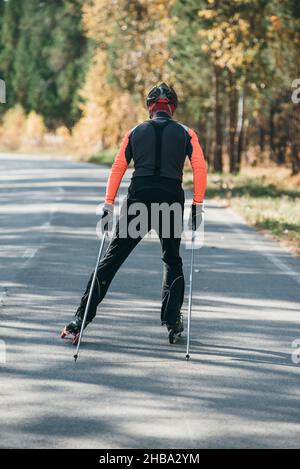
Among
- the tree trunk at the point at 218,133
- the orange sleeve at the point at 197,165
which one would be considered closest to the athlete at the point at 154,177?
the orange sleeve at the point at 197,165

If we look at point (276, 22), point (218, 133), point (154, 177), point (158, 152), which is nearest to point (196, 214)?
point (154, 177)

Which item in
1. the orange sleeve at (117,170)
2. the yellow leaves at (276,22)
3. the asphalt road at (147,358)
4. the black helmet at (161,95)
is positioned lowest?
the asphalt road at (147,358)

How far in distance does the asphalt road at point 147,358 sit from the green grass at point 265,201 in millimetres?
3023

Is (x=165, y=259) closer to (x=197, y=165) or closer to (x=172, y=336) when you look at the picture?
(x=172, y=336)

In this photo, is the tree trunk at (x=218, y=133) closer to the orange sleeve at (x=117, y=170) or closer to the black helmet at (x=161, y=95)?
the black helmet at (x=161, y=95)

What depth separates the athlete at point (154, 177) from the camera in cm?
934

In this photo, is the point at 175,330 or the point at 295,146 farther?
the point at 295,146

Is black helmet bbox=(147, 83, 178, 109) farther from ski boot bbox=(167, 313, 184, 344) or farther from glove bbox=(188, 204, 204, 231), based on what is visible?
ski boot bbox=(167, 313, 184, 344)

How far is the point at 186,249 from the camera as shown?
16.8 m

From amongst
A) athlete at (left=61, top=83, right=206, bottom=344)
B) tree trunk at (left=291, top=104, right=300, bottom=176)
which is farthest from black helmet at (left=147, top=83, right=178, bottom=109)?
tree trunk at (left=291, top=104, right=300, bottom=176)

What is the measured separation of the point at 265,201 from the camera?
25.9m

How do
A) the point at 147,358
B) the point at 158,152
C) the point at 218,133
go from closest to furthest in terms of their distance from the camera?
the point at 147,358, the point at 158,152, the point at 218,133

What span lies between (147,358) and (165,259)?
1.13 metres

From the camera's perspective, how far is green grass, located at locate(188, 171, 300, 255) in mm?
19692
